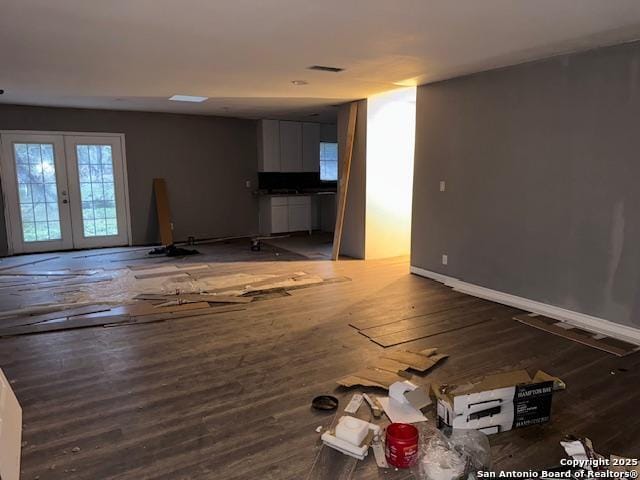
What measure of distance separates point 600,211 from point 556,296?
2.92 feet

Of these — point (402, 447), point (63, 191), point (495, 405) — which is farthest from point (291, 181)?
point (402, 447)

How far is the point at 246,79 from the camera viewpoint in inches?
196

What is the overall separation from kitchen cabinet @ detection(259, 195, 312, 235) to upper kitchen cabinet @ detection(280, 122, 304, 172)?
0.67m

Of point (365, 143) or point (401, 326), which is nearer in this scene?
point (401, 326)

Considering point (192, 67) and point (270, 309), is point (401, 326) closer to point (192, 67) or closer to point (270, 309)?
point (270, 309)

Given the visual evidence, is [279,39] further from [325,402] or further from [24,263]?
[24,263]

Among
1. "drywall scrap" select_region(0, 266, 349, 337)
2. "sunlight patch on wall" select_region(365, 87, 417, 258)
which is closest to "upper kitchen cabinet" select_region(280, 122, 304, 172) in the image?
"sunlight patch on wall" select_region(365, 87, 417, 258)

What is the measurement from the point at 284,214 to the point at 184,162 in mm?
2210

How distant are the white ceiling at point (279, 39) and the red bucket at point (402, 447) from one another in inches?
94.0

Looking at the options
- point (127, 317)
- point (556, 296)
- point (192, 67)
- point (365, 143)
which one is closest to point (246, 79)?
point (192, 67)

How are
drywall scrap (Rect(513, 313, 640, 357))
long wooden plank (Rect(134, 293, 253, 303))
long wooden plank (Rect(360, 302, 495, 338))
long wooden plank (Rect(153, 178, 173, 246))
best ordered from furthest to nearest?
1. long wooden plank (Rect(153, 178, 173, 246))
2. long wooden plank (Rect(134, 293, 253, 303))
3. long wooden plank (Rect(360, 302, 495, 338))
4. drywall scrap (Rect(513, 313, 640, 357))

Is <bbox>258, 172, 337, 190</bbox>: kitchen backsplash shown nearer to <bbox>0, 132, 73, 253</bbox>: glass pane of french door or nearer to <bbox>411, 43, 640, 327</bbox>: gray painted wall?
<bbox>0, 132, 73, 253</bbox>: glass pane of french door

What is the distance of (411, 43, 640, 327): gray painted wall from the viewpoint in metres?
3.64

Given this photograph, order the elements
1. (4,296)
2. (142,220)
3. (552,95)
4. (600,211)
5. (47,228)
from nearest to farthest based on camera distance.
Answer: (600,211) < (552,95) < (4,296) < (47,228) < (142,220)
